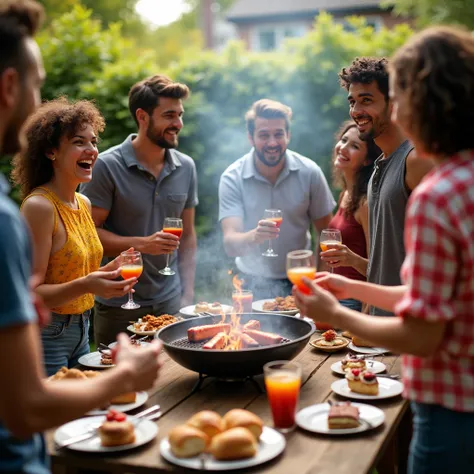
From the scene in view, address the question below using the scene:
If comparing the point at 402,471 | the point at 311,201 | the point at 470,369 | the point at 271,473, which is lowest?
the point at 402,471

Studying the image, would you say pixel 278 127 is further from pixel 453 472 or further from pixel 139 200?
pixel 453 472

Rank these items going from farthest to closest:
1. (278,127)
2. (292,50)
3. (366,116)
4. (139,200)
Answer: (292,50)
(278,127)
(139,200)
(366,116)

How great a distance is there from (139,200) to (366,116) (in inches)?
74.0

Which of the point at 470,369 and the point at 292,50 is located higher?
the point at 292,50

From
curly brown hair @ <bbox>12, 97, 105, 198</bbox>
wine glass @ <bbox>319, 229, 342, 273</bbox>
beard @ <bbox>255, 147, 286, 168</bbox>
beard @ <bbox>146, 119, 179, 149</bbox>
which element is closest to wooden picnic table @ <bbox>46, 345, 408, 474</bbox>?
wine glass @ <bbox>319, 229, 342, 273</bbox>

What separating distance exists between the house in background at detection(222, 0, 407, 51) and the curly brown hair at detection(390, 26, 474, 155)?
997 inches

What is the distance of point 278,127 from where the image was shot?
17.1 feet

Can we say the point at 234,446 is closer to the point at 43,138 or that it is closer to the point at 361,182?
the point at 43,138

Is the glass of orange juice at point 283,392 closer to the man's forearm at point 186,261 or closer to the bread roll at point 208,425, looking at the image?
the bread roll at point 208,425

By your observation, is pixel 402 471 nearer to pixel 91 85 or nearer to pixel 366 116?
pixel 366 116

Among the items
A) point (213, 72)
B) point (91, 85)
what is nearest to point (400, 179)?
point (213, 72)

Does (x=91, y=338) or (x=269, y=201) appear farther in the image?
(x=91, y=338)

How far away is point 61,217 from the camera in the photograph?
339 cm

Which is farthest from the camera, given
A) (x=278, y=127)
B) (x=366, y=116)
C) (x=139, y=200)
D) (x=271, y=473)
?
(x=278, y=127)
